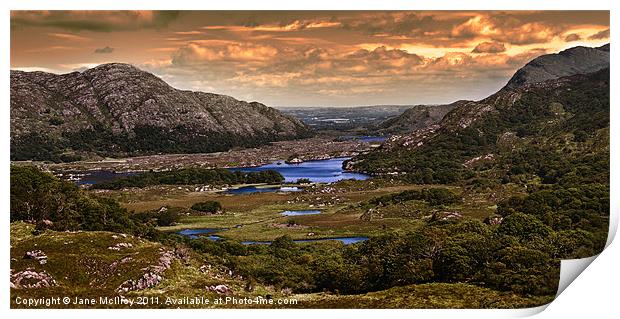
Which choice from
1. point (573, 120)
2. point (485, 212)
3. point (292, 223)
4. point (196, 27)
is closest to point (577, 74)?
point (573, 120)

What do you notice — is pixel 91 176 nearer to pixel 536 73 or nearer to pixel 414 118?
pixel 414 118

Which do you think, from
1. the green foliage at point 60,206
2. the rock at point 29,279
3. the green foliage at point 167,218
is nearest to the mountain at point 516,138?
the green foliage at point 167,218

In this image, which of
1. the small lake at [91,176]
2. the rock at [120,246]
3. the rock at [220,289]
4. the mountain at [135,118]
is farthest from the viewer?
the mountain at [135,118]

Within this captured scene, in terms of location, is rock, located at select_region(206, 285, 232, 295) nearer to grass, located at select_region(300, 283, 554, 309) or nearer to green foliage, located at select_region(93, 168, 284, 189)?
grass, located at select_region(300, 283, 554, 309)

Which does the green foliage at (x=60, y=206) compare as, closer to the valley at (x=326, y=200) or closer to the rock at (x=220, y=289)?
the valley at (x=326, y=200)

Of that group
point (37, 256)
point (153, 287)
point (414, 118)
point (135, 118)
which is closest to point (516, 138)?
point (414, 118)
